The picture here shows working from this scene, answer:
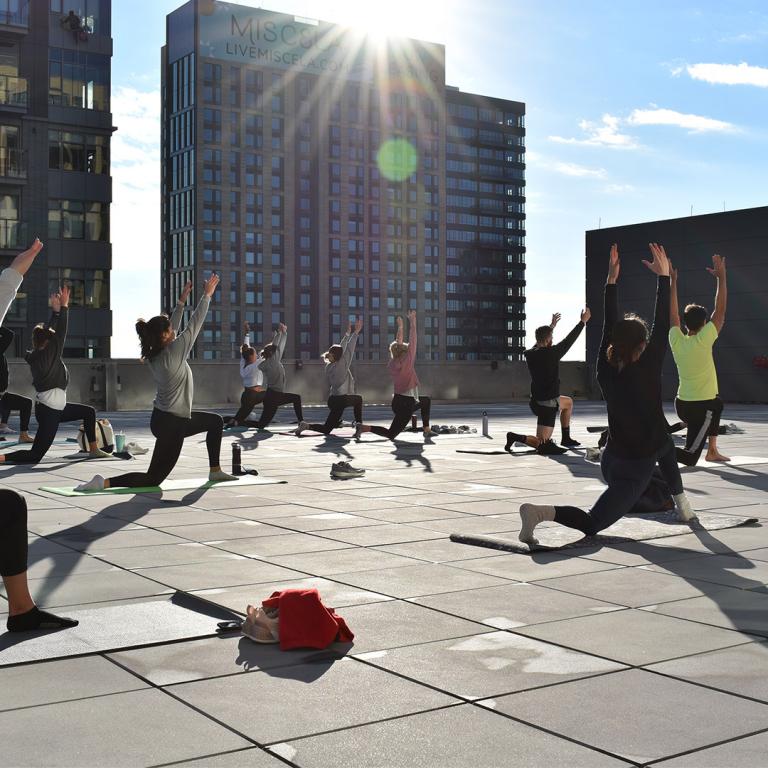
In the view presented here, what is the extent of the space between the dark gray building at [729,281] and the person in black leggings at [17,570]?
4102 cm

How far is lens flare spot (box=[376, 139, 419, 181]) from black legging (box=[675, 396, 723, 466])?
155478mm

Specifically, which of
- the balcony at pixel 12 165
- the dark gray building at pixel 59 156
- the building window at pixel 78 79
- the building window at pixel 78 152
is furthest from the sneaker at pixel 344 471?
the building window at pixel 78 79

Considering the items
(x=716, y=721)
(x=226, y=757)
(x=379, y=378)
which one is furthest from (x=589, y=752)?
(x=379, y=378)

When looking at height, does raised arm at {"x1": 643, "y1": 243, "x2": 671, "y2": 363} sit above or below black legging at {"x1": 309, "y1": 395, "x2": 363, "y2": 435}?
above

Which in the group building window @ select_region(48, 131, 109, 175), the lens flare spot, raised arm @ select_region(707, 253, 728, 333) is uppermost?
the lens flare spot

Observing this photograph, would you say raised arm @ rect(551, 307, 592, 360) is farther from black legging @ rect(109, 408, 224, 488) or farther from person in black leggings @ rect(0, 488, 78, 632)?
person in black leggings @ rect(0, 488, 78, 632)

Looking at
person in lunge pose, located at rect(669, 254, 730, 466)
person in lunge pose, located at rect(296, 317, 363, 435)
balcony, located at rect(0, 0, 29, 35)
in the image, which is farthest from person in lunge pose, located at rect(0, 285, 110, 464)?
balcony, located at rect(0, 0, 29, 35)

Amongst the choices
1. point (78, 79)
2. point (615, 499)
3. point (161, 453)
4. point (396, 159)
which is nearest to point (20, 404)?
point (161, 453)

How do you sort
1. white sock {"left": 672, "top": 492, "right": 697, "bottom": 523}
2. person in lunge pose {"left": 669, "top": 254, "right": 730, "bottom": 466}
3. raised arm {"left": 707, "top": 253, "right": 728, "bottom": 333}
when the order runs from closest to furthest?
white sock {"left": 672, "top": 492, "right": 697, "bottom": 523} → raised arm {"left": 707, "top": 253, "right": 728, "bottom": 333} → person in lunge pose {"left": 669, "top": 254, "right": 730, "bottom": 466}

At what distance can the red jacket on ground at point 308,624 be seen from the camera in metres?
5.18

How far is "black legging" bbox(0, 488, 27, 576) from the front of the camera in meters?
5.49

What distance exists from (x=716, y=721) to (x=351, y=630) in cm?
196

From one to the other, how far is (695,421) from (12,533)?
9.85 meters

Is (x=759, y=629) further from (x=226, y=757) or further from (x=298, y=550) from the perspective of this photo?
(x=298, y=550)
